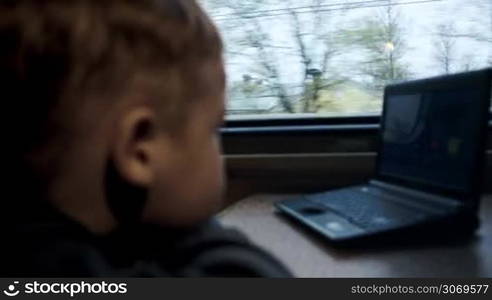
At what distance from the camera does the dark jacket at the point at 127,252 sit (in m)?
0.43

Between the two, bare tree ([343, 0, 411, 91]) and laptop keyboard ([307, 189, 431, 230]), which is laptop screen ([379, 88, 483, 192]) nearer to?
laptop keyboard ([307, 189, 431, 230])

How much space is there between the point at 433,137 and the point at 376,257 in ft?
0.91

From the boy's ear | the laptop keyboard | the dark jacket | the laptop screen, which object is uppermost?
the boy's ear

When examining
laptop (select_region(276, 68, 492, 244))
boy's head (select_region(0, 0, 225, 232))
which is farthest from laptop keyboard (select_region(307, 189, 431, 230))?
boy's head (select_region(0, 0, 225, 232))

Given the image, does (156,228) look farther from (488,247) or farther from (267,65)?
(267,65)

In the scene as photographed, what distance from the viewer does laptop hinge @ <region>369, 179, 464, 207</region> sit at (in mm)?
827

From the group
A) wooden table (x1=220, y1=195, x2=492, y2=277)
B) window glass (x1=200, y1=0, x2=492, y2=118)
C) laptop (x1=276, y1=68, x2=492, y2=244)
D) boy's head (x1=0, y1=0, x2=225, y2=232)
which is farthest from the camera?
window glass (x1=200, y1=0, x2=492, y2=118)

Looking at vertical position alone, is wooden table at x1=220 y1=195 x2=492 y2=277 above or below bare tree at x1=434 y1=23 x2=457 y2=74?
below

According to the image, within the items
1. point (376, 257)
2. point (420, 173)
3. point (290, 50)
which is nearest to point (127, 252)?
point (376, 257)

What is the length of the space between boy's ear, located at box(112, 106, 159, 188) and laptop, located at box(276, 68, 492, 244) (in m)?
0.39

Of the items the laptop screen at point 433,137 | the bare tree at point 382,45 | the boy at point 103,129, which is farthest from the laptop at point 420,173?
the boy at point 103,129

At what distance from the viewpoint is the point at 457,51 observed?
1.26 m

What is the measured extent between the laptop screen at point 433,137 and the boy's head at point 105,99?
472mm

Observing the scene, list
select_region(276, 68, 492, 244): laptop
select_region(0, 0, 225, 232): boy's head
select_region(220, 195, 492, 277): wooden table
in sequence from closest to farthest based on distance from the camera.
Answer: select_region(0, 0, 225, 232): boy's head, select_region(220, 195, 492, 277): wooden table, select_region(276, 68, 492, 244): laptop
